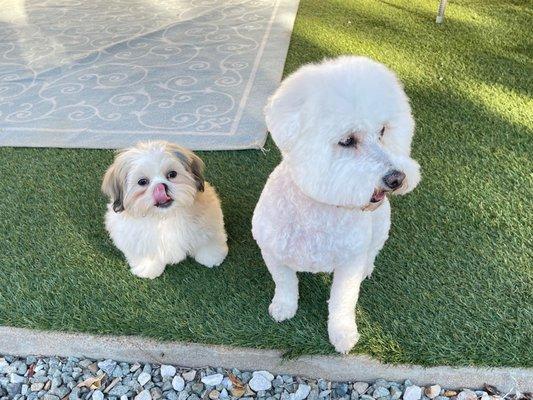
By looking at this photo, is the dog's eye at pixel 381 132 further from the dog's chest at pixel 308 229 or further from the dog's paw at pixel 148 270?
the dog's paw at pixel 148 270

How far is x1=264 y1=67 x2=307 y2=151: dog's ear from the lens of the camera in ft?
4.28

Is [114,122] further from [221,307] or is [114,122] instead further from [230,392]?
[230,392]

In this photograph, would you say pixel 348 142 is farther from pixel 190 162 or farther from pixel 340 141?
pixel 190 162

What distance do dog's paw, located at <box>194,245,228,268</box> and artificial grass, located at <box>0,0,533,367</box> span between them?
0.11ft

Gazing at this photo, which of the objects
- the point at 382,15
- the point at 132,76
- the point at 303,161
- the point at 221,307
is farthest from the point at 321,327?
the point at 382,15

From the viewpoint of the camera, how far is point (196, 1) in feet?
17.2

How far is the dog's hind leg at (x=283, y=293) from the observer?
6.02 ft

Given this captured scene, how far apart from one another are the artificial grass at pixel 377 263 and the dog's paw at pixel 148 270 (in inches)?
1.3

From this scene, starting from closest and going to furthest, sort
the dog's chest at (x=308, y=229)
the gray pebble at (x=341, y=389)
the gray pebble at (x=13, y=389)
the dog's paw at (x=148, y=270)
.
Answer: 1. the dog's chest at (x=308, y=229)
2. the gray pebble at (x=341, y=389)
3. the gray pebble at (x=13, y=389)
4. the dog's paw at (x=148, y=270)

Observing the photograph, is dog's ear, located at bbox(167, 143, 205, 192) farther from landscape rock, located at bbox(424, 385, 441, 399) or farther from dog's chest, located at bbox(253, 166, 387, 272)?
landscape rock, located at bbox(424, 385, 441, 399)

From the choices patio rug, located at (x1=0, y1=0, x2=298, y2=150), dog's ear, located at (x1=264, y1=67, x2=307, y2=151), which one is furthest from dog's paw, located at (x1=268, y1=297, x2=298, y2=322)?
patio rug, located at (x1=0, y1=0, x2=298, y2=150)

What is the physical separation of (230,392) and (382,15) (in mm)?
3750

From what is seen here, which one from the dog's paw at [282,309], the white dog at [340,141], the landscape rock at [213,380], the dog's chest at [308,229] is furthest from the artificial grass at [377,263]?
the white dog at [340,141]

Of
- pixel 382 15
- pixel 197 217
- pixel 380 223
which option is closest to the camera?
pixel 380 223
